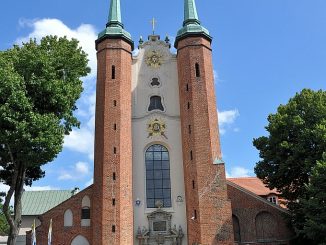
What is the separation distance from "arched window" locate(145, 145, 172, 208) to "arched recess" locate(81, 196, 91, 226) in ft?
12.7

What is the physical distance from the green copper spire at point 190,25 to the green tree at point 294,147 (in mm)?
8107

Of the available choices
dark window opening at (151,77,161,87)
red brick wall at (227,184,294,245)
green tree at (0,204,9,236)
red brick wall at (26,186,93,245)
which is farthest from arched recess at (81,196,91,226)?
green tree at (0,204,9,236)

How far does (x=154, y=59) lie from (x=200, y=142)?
7912 mm

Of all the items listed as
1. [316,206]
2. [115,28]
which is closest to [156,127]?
[115,28]

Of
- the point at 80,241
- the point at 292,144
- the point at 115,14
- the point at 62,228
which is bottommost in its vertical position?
the point at 80,241

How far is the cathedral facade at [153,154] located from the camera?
90.9 feet

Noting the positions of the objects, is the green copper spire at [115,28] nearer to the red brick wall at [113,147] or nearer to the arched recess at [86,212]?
the red brick wall at [113,147]

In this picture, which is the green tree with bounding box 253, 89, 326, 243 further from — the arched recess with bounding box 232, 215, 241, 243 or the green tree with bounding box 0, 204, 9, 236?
the green tree with bounding box 0, 204, 9, 236

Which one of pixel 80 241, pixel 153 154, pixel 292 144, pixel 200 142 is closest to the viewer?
pixel 80 241

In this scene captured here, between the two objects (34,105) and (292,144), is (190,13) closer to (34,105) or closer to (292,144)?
(292,144)

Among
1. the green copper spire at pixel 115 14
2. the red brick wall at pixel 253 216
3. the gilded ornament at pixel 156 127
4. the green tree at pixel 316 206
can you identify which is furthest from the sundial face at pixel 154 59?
the green tree at pixel 316 206

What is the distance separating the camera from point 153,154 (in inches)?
1220

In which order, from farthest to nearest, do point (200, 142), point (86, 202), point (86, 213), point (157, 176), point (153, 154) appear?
point (153, 154) < point (157, 176) < point (200, 142) < point (86, 202) < point (86, 213)

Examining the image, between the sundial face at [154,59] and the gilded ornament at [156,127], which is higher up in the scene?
the sundial face at [154,59]
